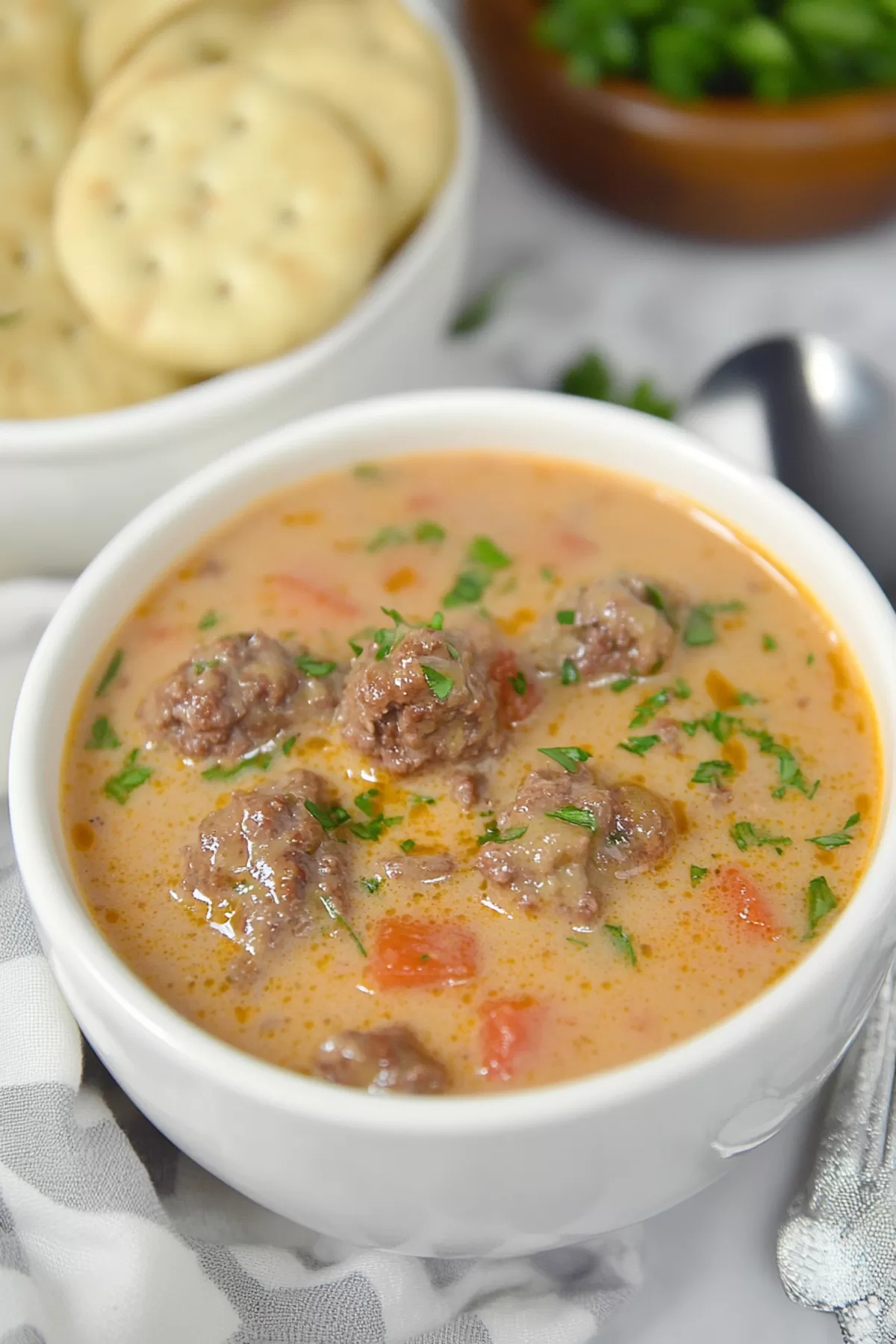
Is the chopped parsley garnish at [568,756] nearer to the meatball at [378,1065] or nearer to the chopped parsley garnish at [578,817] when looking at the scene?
the chopped parsley garnish at [578,817]

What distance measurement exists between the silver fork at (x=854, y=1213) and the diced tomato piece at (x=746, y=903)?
54cm

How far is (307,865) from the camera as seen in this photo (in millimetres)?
2248

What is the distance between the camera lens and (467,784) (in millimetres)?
2371

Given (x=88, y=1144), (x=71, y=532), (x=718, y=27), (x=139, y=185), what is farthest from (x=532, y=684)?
(x=718, y=27)

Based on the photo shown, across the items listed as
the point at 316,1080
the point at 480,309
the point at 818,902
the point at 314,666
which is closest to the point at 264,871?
the point at 316,1080

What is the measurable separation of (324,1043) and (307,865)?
0.97 feet

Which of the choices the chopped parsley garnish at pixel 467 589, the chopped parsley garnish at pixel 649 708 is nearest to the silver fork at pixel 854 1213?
the chopped parsley garnish at pixel 649 708

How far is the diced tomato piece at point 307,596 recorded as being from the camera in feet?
8.89

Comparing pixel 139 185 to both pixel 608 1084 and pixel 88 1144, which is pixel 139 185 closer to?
pixel 88 1144

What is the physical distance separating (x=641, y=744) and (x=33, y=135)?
2302mm

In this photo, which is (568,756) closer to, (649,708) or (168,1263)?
(649,708)

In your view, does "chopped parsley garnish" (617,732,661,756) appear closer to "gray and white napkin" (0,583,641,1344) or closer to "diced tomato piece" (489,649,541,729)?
"diced tomato piece" (489,649,541,729)

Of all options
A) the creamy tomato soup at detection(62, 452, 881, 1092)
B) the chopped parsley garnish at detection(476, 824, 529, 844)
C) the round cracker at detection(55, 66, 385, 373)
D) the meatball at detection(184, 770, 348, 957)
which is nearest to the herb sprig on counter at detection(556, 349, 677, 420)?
the round cracker at detection(55, 66, 385, 373)

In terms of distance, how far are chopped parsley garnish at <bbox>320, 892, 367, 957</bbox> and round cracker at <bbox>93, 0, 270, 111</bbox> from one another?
2211 millimetres
